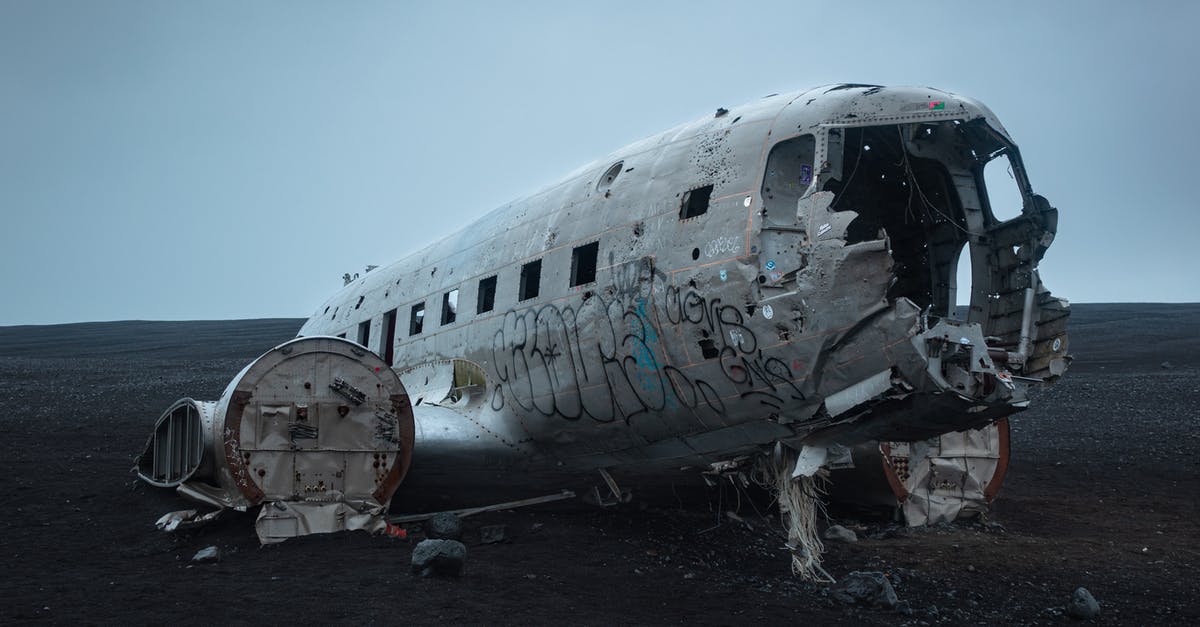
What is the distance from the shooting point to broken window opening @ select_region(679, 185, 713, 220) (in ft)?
28.3

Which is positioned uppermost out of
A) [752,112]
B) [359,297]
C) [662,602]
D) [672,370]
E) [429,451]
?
[752,112]

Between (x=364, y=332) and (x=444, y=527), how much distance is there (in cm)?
656

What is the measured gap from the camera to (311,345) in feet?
32.6

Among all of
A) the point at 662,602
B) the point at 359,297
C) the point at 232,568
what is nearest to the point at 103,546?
the point at 232,568

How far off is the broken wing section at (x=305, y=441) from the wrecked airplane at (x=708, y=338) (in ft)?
0.08

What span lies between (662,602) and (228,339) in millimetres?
50397

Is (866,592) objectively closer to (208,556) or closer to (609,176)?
(609,176)

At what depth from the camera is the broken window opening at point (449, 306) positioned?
1266cm

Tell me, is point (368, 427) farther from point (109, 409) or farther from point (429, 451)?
point (109, 409)

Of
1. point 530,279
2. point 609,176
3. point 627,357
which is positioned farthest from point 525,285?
point 627,357

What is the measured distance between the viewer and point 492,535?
32.9 feet

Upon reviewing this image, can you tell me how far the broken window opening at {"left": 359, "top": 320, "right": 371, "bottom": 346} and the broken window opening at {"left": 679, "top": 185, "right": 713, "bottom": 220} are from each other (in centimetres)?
835

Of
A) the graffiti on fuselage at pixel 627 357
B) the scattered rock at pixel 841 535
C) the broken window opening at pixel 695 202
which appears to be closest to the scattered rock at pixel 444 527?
the graffiti on fuselage at pixel 627 357

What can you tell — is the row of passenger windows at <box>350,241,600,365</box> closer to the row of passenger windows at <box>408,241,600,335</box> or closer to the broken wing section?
the row of passenger windows at <box>408,241,600,335</box>
